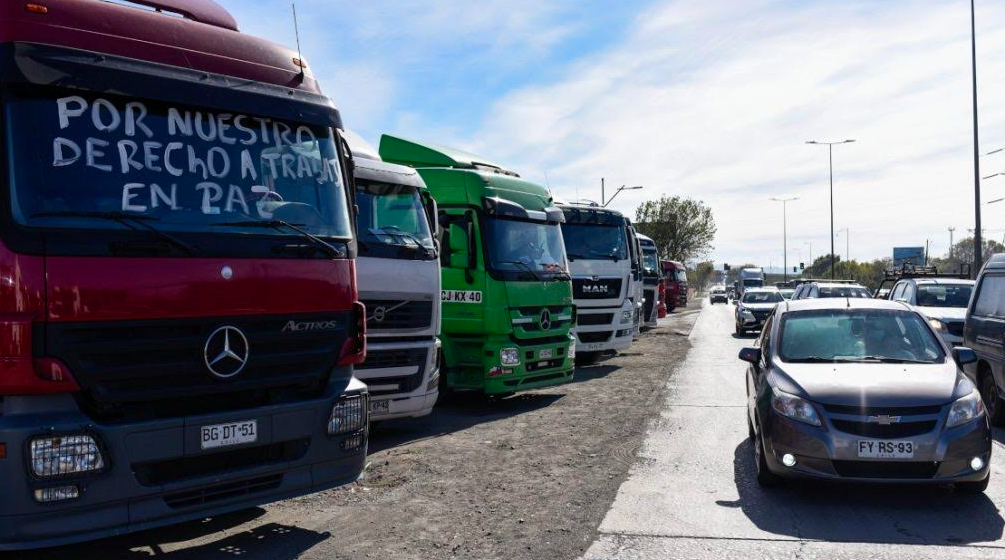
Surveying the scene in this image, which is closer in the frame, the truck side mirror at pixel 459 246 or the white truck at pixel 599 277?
A: the truck side mirror at pixel 459 246

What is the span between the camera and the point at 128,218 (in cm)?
461

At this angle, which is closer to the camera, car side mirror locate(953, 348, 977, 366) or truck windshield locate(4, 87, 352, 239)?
truck windshield locate(4, 87, 352, 239)

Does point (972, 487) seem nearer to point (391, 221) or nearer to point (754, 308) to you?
point (391, 221)

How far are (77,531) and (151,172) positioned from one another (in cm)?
198

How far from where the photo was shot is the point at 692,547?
5.37 m

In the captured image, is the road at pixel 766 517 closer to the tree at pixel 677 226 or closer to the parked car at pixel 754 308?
the parked car at pixel 754 308

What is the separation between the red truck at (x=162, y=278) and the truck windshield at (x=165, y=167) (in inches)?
0.5

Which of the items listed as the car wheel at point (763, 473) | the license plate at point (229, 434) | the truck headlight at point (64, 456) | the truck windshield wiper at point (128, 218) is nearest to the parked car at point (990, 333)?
the car wheel at point (763, 473)

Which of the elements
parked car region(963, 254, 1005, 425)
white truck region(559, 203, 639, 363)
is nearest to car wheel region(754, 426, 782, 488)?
parked car region(963, 254, 1005, 425)

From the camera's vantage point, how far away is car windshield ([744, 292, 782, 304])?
96.5ft

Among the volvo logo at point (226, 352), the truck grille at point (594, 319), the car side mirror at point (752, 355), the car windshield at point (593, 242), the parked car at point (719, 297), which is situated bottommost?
the parked car at point (719, 297)

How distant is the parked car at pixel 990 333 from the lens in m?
9.48

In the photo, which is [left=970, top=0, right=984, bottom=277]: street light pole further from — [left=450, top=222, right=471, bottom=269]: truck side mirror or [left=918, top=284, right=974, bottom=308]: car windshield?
[left=450, top=222, right=471, bottom=269]: truck side mirror

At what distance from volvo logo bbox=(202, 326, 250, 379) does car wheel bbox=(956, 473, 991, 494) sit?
5.38 metres
